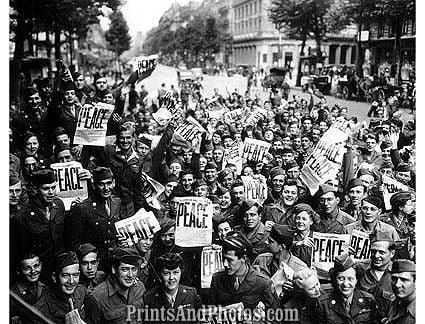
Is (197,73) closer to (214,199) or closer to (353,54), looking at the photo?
(353,54)

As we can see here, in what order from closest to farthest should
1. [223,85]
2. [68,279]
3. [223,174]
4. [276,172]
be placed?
[68,279], [276,172], [223,174], [223,85]

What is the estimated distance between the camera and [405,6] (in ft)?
18.0

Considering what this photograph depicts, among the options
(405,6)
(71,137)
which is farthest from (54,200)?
(405,6)

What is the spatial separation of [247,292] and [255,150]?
2797mm

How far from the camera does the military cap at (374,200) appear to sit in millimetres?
4889

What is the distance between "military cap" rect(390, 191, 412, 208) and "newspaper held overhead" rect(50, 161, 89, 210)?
293 cm

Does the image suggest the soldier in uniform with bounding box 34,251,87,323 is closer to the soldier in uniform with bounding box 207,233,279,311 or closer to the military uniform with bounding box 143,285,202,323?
the military uniform with bounding box 143,285,202,323

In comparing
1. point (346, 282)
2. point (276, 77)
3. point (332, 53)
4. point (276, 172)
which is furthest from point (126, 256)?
point (276, 77)

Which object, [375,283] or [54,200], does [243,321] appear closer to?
[375,283]

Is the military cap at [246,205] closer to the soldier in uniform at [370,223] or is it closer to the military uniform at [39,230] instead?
the soldier in uniform at [370,223]

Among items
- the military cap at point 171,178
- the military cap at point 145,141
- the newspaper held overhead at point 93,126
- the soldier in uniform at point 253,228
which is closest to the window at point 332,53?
the military cap at point 145,141

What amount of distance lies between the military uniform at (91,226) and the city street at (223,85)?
156 inches

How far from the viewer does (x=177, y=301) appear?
3811 mm
